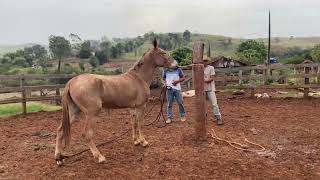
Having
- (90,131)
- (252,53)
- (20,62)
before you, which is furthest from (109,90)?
(252,53)

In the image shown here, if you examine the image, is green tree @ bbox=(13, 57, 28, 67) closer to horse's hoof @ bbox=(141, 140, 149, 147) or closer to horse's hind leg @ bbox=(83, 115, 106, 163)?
horse's hoof @ bbox=(141, 140, 149, 147)

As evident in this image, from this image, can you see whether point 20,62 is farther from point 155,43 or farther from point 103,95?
point 103,95

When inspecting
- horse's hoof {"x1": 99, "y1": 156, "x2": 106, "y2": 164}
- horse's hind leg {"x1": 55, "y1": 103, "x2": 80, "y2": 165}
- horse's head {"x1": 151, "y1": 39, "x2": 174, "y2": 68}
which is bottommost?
horse's hoof {"x1": 99, "y1": 156, "x2": 106, "y2": 164}

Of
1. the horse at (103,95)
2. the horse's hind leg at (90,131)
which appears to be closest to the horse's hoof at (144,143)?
the horse at (103,95)

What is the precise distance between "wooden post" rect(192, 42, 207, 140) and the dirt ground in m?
0.29

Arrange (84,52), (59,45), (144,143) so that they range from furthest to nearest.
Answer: (84,52), (59,45), (144,143)

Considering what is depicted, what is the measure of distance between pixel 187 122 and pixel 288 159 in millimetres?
3801

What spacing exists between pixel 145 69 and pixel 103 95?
1.39m

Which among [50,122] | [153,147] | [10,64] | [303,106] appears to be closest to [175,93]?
[153,147]

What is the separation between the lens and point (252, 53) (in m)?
52.1

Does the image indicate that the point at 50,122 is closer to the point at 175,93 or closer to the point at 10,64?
the point at 175,93

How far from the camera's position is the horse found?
700 cm


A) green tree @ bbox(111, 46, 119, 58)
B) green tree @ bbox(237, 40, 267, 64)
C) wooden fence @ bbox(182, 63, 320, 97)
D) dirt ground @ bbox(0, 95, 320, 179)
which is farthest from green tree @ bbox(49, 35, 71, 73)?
dirt ground @ bbox(0, 95, 320, 179)

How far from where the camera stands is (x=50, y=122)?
11711 millimetres
